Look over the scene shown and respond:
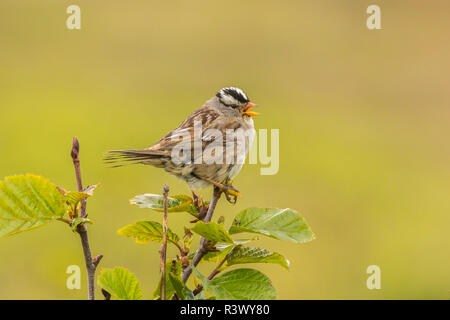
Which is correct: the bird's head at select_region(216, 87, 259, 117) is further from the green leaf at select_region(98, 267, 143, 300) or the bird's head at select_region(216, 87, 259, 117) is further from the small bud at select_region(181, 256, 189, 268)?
the green leaf at select_region(98, 267, 143, 300)

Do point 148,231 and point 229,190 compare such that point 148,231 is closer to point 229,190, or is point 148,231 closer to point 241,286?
point 241,286

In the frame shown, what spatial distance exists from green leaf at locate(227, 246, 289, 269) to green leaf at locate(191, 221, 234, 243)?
0.14 meters

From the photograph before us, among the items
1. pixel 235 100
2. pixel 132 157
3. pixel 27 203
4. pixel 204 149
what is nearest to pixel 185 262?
pixel 27 203

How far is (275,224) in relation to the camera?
4.54 feet

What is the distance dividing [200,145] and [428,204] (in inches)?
326

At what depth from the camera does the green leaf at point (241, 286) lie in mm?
1280

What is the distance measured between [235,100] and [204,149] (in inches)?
20.4

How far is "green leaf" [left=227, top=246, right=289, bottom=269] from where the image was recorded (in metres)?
1.42

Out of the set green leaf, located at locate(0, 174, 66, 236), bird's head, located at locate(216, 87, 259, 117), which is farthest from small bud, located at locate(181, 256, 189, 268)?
bird's head, located at locate(216, 87, 259, 117)

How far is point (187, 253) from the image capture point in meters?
1.48

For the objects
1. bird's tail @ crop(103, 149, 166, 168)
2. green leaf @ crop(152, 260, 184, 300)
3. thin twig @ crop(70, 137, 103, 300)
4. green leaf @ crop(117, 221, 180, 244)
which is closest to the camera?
thin twig @ crop(70, 137, 103, 300)

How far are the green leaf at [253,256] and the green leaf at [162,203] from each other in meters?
0.19

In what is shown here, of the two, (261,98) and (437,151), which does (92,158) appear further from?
(437,151)
